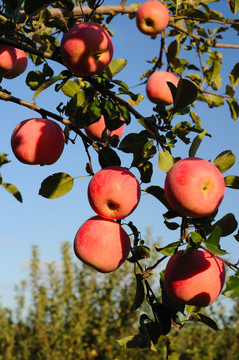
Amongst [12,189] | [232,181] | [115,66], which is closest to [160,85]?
[115,66]

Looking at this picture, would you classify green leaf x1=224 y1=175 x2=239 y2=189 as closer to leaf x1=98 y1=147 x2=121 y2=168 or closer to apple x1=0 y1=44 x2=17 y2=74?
leaf x1=98 y1=147 x2=121 y2=168

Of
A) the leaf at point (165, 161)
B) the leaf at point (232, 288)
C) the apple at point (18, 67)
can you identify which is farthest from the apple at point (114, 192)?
the apple at point (18, 67)

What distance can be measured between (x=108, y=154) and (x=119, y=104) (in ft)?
0.81

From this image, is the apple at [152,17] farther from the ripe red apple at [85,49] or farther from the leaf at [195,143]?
the leaf at [195,143]

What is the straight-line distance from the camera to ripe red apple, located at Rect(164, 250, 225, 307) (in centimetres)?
160

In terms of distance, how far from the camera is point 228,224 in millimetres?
1579

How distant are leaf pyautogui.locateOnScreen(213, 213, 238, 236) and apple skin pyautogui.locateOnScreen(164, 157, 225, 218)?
11 cm

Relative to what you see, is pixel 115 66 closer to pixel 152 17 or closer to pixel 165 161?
pixel 165 161

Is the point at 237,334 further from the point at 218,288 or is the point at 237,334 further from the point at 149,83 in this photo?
the point at 218,288

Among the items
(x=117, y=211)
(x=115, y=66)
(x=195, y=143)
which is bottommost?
(x=117, y=211)

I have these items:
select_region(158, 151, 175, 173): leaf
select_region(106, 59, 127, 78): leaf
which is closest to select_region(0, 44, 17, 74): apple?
select_region(106, 59, 127, 78): leaf

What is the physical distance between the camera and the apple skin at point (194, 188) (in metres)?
1.42

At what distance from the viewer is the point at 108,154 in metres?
1.74

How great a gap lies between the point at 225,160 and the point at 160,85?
2.17 m
